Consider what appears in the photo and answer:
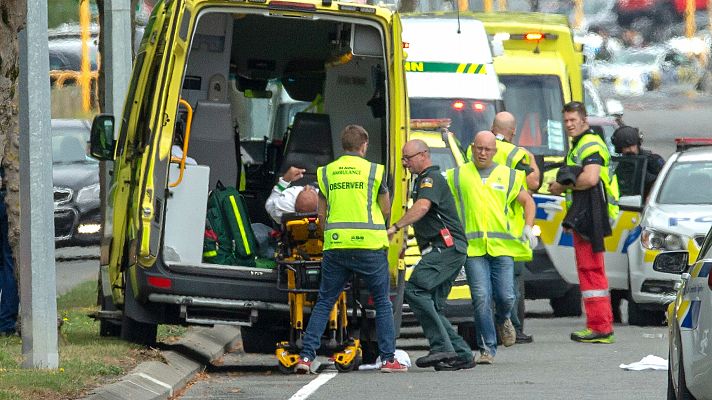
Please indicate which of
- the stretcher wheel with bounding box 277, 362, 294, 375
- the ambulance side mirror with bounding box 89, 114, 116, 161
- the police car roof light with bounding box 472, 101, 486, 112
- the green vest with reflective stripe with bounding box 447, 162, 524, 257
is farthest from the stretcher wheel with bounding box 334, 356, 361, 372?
the police car roof light with bounding box 472, 101, 486, 112

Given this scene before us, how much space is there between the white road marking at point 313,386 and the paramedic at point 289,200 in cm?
112

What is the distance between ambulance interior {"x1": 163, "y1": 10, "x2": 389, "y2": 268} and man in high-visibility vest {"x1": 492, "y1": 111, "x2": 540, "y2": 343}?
1.09 m

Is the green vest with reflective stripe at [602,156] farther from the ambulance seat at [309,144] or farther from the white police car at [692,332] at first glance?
the white police car at [692,332]

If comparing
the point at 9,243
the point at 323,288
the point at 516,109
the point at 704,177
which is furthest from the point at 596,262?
the point at 516,109

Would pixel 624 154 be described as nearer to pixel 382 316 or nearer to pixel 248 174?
pixel 248 174

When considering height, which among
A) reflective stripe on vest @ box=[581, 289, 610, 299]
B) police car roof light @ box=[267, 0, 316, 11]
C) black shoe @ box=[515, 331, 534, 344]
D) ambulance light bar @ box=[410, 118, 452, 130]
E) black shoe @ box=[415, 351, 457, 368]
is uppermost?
police car roof light @ box=[267, 0, 316, 11]

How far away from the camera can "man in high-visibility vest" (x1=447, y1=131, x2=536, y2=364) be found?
1337cm

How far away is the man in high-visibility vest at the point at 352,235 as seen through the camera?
39.8 ft

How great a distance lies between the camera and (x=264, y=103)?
16.4m

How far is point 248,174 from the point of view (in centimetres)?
1509

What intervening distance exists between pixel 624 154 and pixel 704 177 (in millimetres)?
1398

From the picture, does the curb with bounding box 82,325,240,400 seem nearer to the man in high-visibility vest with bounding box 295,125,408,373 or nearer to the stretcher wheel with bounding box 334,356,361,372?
the man in high-visibility vest with bounding box 295,125,408,373

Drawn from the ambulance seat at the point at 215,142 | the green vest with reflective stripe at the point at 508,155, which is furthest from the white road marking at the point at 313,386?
the green vest with reflective stripe at the point at 508,155

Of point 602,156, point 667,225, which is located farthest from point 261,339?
point 667,225
